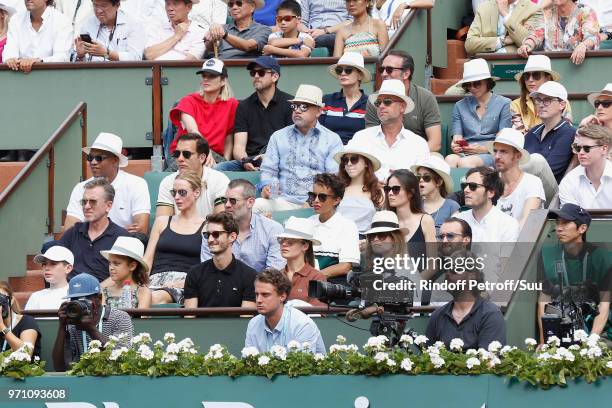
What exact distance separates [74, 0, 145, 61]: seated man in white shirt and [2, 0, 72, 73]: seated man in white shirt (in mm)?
170

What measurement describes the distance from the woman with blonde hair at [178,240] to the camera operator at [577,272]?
123 inches

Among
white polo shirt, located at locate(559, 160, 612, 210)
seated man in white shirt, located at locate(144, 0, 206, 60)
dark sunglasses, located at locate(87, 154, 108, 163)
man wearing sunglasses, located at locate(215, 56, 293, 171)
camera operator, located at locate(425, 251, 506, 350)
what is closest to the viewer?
camera operator, located at locate(425, 251, 506, 350)

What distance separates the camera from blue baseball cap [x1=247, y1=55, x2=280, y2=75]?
51.4ft

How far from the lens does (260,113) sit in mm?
15672

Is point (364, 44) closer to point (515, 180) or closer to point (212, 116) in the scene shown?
point (212, 116)

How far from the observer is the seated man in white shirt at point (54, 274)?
12.8 m

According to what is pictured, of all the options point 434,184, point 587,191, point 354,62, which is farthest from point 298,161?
point 587,191

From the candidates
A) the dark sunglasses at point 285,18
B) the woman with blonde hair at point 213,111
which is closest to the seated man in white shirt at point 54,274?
the woman with blonde hair at point 213,111

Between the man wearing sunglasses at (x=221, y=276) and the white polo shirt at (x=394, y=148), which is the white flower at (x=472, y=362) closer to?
the man wearing sunglasses at (x=221, y=276)

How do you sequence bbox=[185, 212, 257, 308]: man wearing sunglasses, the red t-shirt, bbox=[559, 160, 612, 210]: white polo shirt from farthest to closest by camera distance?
the red t-shirt → bbox=[559, 160, 612, 210]: white polo shirt → bbox=[185, 212, 257, 308]: man wearing sunglasses

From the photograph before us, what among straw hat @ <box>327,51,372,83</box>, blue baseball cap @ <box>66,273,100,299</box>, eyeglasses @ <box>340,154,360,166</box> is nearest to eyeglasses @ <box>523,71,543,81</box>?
straw hat @ <box>327,51,372,83</box>

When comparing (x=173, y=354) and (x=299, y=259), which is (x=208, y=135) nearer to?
(x=299, y=259)

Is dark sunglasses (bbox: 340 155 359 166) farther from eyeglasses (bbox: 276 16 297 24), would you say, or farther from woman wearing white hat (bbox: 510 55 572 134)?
eyeglasses (bbox: 276 16 297 24)

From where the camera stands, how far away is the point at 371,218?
45.0ft
